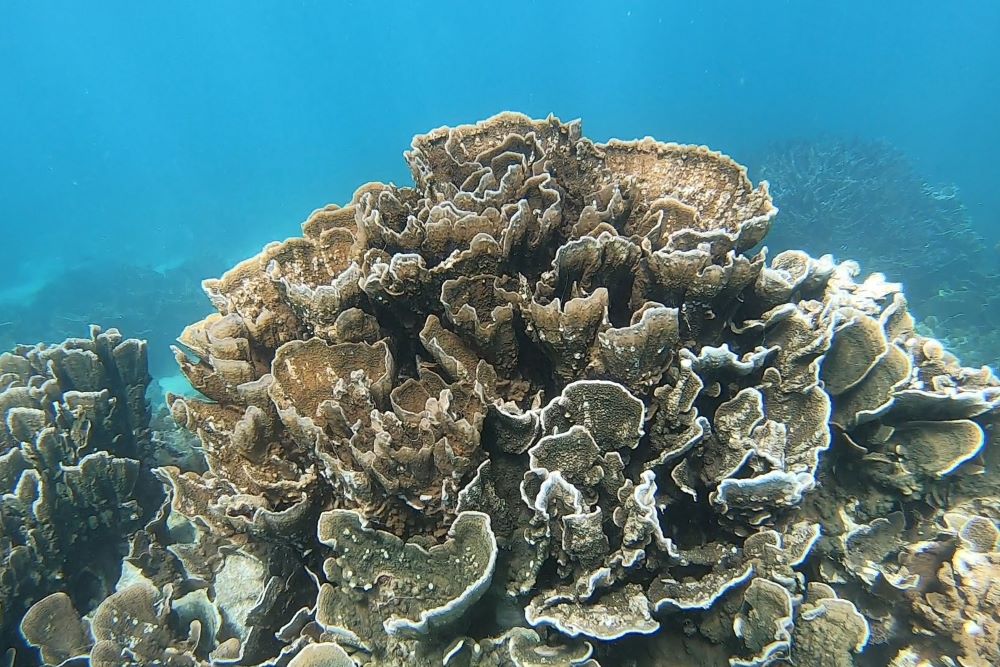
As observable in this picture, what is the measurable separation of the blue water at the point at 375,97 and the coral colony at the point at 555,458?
A: 19770 mm

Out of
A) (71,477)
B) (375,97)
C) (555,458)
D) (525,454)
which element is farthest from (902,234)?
(375,97)

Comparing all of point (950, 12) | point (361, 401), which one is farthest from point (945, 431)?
point (950, 12)

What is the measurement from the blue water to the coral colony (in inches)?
778

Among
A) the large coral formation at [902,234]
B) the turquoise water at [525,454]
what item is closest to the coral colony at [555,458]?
the turquoise water at [525,454]

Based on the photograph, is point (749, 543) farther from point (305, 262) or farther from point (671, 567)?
point (305, 262)

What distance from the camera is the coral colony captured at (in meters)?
2.07

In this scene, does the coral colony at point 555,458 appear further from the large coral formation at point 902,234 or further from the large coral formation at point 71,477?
the large coral formation at point 902,234

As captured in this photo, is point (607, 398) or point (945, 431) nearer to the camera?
point (607, 398)

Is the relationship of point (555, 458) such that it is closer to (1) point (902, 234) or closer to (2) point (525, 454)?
(2) point (525, 454)

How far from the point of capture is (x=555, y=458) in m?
2.13

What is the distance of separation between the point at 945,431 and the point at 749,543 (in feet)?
4.59

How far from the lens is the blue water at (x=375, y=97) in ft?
146

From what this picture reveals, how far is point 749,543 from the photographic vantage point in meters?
2.19

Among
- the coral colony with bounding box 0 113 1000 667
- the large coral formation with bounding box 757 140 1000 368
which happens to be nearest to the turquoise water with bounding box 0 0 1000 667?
the coral colony with bounding box 0 113 1000 667
